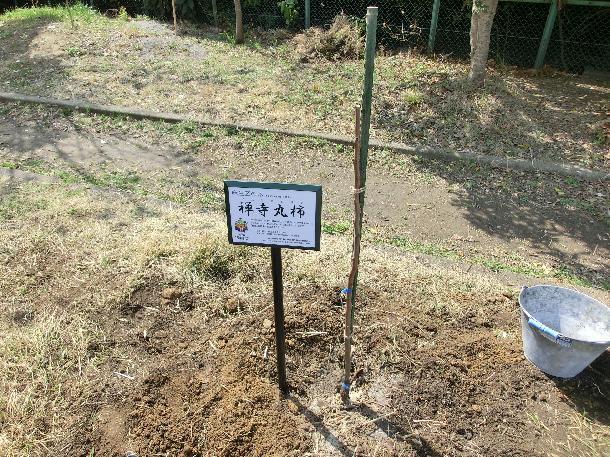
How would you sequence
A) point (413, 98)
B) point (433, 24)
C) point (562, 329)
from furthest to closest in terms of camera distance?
point (433, 24), point (413, 98), point (562, 329)

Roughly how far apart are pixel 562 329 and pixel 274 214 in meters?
1.98

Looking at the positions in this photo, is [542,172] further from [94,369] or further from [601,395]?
[94,369]

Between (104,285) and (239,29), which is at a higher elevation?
(239,29)

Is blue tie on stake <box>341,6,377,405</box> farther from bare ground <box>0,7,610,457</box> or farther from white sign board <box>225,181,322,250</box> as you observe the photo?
bare ground <box>0,7,610,457</box>

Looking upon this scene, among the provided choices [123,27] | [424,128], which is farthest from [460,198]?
[123,27]

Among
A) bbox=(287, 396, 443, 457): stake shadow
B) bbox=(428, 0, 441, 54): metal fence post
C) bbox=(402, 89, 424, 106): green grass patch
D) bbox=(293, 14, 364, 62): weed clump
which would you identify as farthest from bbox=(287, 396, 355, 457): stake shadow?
bbox=(428, 0, 441, 54): metal fence post

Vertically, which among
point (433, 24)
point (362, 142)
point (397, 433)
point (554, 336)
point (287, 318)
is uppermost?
point (362, 142)

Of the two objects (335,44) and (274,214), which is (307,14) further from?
(274,214)

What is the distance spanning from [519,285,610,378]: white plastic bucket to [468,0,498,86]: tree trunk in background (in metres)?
4.50

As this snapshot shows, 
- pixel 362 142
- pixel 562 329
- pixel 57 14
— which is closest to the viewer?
pixel 362 142

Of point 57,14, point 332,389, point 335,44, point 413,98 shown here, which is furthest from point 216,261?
point 57,14

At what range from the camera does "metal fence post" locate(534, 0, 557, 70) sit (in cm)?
759

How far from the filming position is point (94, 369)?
115 inches

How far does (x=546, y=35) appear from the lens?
7711mm
